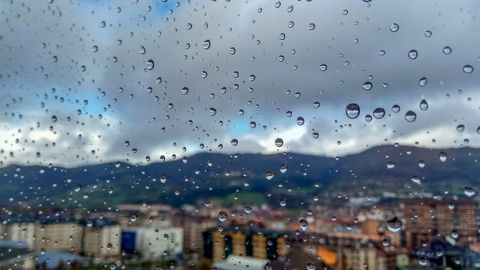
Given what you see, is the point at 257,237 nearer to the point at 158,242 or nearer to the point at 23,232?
the point at 158,242

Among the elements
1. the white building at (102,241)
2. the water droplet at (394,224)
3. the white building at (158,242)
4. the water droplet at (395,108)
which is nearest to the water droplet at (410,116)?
the water droplet at (395,108)

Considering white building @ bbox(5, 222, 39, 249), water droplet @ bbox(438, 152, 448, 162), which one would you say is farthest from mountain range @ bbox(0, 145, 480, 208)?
white building @ bbox(5, 222, 39, 249)

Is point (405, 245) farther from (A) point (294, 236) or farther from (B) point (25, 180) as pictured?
(B) point (25, 180)

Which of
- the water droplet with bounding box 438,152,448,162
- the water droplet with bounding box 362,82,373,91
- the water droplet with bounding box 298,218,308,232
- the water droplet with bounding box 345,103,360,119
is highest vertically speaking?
the water droplet with bounding box 362,82,373,91

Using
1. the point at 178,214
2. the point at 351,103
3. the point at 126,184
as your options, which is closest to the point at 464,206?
the point at 351,103

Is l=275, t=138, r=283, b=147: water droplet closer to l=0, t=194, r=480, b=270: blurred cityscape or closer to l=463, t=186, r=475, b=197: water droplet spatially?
l=0, t=194, r=480, b=270: blurred cityscape
